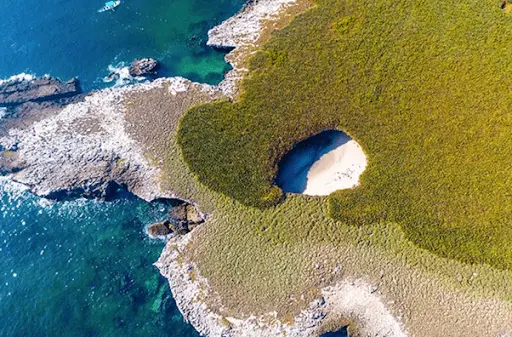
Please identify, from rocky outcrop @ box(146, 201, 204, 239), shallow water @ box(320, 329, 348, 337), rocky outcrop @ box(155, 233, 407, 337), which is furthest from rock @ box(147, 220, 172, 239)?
shallow water @ box(320, 329, 348, 337)

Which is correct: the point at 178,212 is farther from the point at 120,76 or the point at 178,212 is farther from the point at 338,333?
the point at 338,333

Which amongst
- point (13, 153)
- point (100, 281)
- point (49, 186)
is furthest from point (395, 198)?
point (13, 153)

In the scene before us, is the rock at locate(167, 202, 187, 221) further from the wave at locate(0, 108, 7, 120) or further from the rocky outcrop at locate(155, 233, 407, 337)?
the wave at locate(0, 108, 7, 120)

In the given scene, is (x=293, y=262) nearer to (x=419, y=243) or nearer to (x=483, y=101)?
(x=419, y=243)

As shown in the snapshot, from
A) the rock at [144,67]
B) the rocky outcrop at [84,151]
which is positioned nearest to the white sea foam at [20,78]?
the rocky outcrop at [84,151]

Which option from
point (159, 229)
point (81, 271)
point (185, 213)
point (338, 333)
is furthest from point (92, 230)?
point (338, 333)

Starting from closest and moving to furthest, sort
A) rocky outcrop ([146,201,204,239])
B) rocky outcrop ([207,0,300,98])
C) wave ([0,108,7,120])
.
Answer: rocky outcrop ([146,201,204,239]), rocky outcrop ([207,0,300,98]), wave ([0,108,7,120])
